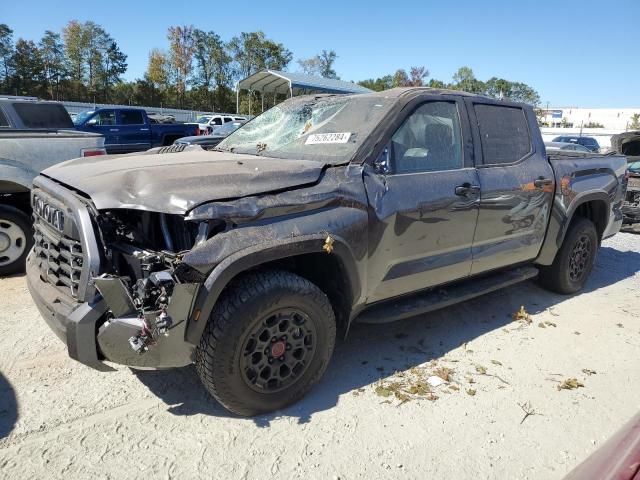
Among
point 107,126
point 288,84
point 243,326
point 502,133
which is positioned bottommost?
point 243,326

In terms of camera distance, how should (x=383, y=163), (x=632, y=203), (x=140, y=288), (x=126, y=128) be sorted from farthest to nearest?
(x=126, y=128) → (x=632, y=203) → (x=383, y=163) → (x=140, y=288)

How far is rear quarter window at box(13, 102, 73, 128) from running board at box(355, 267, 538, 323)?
6.59 meters

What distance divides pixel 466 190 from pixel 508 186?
57cm

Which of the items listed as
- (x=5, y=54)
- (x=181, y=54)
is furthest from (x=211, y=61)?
(x=5, y=54)

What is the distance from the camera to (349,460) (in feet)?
8.21

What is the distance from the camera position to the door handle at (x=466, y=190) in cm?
346

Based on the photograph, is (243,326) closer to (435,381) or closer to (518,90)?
(435,381)

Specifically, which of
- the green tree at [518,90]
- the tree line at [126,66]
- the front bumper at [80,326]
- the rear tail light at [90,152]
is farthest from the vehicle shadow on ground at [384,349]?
the green tree at [518,90]

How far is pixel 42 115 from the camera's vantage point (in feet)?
24.5

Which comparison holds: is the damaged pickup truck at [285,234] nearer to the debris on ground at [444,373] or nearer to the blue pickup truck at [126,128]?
the debris on ground at [444,373]

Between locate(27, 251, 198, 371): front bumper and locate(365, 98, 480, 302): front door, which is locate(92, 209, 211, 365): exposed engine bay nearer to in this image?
locate(27, 251, 198, 371): front bumper

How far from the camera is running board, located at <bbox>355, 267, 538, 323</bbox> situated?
3334 millimetres

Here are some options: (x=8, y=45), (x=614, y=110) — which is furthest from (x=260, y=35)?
(x=614, y=110)

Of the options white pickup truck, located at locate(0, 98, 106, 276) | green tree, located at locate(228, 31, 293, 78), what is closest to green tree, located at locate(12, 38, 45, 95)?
green tree, located at locate(228, 31, 293, 78)
